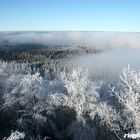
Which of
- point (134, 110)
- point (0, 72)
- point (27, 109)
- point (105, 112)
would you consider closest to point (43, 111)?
point (27, 109)

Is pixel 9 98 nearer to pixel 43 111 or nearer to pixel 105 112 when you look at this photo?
pixel 43 111

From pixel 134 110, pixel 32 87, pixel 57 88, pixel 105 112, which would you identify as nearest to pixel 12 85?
pixel 32 87

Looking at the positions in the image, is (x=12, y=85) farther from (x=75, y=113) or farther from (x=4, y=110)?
(x=75, y=113)

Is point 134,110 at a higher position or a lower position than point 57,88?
higher

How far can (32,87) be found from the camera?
45531mm

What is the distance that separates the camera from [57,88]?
4803cm

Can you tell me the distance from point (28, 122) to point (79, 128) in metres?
6.04

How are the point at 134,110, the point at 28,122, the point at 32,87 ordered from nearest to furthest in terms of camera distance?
the point at 134,110 < the point at 28,122 < the point at 32,87

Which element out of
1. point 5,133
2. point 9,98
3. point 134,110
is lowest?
point 5,133

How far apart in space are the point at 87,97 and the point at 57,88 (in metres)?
6.36

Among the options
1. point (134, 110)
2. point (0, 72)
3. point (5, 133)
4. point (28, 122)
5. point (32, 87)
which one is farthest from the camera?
point (0, 72)

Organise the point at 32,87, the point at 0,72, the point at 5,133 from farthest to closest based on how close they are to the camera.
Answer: the point at 0,72 → the point at 32,87 → the point at 5,133

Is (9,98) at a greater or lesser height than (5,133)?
greater

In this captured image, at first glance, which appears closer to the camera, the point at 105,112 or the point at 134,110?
the point at 134,110
